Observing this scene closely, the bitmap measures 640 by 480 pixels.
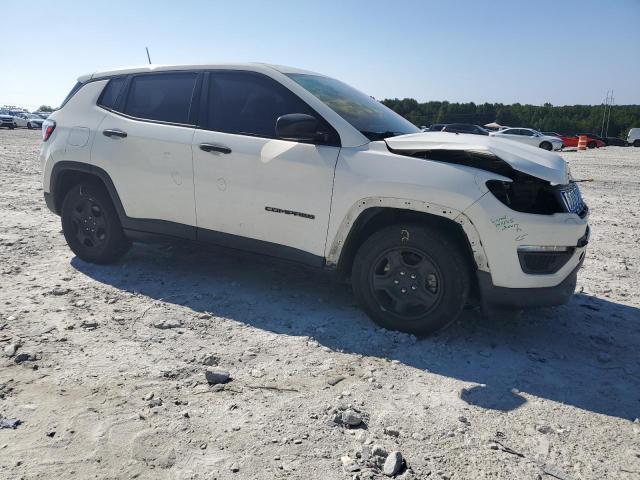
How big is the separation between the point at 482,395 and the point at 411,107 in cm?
8868

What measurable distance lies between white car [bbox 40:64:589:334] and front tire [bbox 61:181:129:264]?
0.02 meters

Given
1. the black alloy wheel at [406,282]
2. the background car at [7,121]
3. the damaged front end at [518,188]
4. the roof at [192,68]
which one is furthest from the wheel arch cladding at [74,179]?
the background car at [7,121]

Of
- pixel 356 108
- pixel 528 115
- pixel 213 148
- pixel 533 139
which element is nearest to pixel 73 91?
pixel 213 148

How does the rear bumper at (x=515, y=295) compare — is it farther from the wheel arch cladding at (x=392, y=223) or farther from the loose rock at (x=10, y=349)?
the loose rock at (x=10, y=349)

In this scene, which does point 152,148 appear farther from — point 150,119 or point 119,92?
point 119,92

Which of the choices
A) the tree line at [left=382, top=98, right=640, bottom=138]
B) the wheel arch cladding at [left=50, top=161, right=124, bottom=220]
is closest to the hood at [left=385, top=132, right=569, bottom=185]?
the wheel arch cladding at [left=50, top=161, right=124, bottom=220]

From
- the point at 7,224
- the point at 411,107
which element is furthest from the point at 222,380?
the point at 411,107

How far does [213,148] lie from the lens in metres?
4.11

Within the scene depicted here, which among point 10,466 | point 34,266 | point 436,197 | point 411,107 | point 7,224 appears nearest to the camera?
point 10,466

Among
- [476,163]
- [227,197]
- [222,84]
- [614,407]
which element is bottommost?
[614,407]

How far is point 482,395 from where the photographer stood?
9.67ft

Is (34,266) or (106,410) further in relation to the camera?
(34,266)

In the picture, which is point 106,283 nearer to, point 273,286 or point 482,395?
point 273,286

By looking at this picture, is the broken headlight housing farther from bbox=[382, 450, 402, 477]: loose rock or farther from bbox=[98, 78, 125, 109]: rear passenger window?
bbox=[98, 78, 125, 109]: rear passenger window
